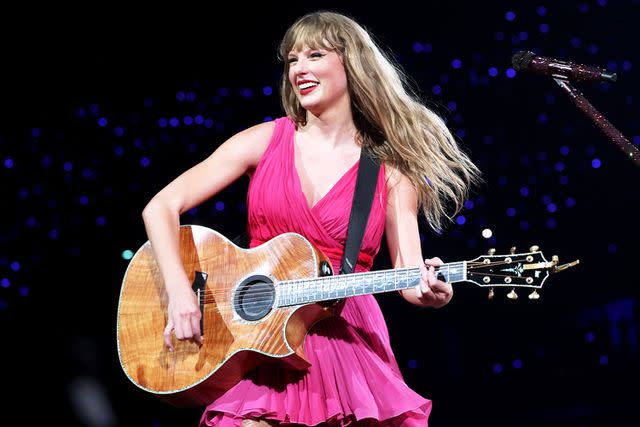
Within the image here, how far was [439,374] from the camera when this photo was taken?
22.3 feet

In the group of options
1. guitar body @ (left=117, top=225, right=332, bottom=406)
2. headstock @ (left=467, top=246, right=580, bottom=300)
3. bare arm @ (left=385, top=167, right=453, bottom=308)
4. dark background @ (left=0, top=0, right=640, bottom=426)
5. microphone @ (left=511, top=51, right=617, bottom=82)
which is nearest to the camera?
headstock @ (left=467, top=246, right=580, bottom=300)

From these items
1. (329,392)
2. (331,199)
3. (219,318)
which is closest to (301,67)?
(331,199)

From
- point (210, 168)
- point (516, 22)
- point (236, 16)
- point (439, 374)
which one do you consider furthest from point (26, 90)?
point (439, 374)

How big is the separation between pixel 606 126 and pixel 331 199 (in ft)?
3.12

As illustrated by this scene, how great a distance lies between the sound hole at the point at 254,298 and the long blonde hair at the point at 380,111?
694 millimetres

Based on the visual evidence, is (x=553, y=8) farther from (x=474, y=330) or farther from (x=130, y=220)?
(x=130, y=220)

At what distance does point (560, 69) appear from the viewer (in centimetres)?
287

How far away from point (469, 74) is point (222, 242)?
3.58m

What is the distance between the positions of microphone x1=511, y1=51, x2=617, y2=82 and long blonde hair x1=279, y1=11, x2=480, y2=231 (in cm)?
50

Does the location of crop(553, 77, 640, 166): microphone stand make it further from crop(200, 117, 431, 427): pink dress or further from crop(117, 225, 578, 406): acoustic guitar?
crop(200, 117, 431, 427): pink dress

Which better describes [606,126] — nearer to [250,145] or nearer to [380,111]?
[380,111]

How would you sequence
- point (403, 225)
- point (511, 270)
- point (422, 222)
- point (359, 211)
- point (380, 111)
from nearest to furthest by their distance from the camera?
point (511, 270) < point (359, 211) < point (403, 225) < point (380, 111) < point (422, 222)

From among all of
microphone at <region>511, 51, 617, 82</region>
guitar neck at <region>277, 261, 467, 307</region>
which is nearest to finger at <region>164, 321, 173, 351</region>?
guitar neck at <region>277, 261, 467, 307</region>

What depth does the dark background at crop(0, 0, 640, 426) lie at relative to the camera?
541cm
